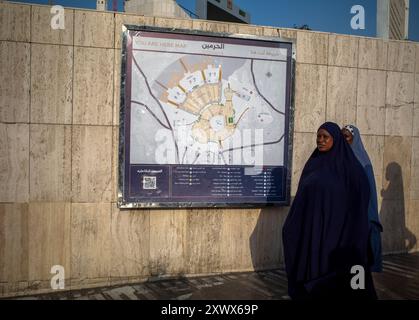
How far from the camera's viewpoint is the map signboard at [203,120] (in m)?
4.54

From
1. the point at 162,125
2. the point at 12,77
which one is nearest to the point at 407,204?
the point at 162,125

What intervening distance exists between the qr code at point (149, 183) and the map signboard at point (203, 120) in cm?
1

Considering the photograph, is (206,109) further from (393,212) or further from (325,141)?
(393,212)

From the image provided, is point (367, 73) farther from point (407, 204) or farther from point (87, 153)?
point (87, 153)

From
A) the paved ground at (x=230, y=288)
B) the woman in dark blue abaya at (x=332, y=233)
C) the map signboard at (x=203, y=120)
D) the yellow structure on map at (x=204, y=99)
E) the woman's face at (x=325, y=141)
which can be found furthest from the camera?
the yellow structure on map at (x=204, y=99)

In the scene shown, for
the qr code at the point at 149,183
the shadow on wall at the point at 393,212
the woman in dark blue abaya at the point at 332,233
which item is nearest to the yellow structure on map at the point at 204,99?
the qr code at the point at 149,183

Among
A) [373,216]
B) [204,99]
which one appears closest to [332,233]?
[373,216]

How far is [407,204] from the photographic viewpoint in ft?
19.1

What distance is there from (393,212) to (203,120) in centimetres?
321

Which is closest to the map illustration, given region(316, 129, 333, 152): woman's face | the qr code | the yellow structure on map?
the yellow structure on map

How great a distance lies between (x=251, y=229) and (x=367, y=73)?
8.94 ft

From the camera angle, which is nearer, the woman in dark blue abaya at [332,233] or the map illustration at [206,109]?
the woman in dark blue abaya at [332,233]

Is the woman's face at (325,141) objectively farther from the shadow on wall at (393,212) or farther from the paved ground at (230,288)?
the shadow on wall at (393,212)
